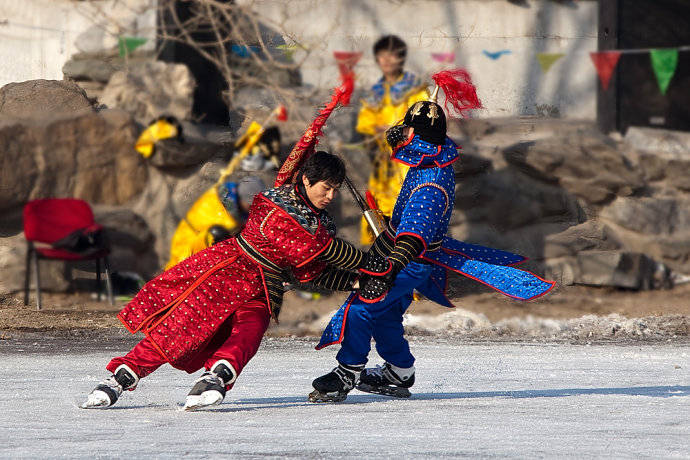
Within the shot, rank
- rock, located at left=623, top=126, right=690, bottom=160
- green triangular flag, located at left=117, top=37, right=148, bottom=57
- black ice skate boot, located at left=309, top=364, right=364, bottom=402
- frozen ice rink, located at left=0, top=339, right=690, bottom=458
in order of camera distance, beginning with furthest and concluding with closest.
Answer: rock, located at left=623, top=126, right=690, bottom=160 → green triangular flag, located at left=117, top=37, right=148, bottom=57 → black ice skate boot, located at left=309, top=364, right=364, bottom=402 → frozen ice rink, located at left=0, top=339, right=690, bottom=458

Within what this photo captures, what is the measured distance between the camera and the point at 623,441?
398 cm

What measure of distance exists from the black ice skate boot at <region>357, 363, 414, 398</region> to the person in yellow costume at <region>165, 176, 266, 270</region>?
3.70 meters

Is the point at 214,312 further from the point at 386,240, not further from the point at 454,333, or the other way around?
the point at 454,333

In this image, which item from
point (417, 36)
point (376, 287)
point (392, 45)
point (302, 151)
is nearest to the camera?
point (376, 287)

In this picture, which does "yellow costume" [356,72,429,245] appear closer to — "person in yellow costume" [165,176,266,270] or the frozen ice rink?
"person in yellow costume" [165,176,266,270]

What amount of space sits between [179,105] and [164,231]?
106cm

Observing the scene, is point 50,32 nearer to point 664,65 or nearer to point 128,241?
point 128,241

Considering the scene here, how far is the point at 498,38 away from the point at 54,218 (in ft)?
12.8

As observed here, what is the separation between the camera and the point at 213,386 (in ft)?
14.3

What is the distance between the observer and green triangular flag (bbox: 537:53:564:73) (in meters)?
9.86

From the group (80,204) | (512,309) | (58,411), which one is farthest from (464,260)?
(80,204)

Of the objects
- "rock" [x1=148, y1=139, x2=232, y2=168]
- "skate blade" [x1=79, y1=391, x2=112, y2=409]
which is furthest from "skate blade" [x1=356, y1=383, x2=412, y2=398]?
"rock" [x1=148, y1=139, x2=232, y2=168]

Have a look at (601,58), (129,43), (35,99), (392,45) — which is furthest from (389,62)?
(35,99)

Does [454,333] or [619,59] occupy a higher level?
[619,59]
